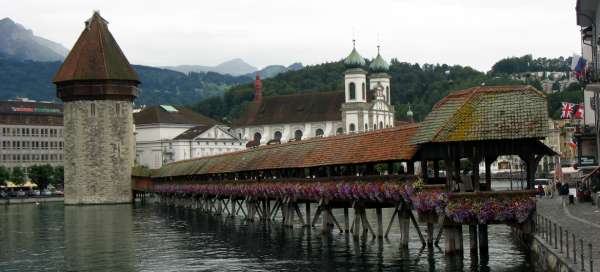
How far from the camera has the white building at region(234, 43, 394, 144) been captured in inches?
6152

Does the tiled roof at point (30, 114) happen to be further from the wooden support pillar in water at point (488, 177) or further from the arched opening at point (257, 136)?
the wooden support pillar in water at point (488, 177)

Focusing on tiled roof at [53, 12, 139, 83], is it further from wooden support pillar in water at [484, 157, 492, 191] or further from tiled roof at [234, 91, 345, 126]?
wooden support pillar in water at [484, 157, 492, 191]

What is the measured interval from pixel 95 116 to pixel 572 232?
75.0 m

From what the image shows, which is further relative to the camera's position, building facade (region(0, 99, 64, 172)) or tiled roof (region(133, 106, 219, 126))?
building facade (region(0, 99, 64, 172))

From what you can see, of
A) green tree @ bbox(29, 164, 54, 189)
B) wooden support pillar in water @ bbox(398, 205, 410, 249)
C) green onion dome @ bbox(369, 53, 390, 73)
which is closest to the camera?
wooden support pillar in water @ bbox(398, 205, 410, 249)

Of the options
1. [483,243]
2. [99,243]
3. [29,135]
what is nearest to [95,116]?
[99,243]

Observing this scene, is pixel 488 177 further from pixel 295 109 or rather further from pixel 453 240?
pixel 295 109

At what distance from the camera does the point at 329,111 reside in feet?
532

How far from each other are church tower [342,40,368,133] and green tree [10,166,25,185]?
46654 millimetres

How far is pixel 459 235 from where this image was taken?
31078 mm

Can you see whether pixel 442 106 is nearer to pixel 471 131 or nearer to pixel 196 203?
pixel 471 131

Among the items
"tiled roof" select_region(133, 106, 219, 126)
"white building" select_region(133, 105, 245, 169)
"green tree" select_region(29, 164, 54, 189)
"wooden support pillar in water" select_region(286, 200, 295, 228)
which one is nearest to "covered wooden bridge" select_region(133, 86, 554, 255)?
"wooden support pillar in water" select_region(286, 200, 295, 228)

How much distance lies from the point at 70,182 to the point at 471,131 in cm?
7538

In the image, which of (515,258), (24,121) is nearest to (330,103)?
(24,121)
